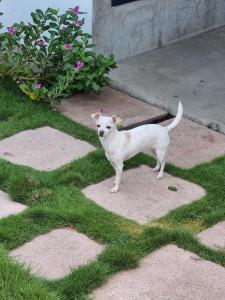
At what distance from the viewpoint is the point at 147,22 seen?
8297 millimetres

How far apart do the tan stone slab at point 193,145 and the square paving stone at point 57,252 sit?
1534 mm

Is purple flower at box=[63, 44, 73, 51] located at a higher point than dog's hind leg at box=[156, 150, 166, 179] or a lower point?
higher

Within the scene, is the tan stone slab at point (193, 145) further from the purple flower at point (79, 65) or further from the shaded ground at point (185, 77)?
the purple flower at point (79, 65)

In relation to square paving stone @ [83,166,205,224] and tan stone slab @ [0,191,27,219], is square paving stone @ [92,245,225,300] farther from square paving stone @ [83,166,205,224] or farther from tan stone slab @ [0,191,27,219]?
tan stone slab @ [0,191,27,219]

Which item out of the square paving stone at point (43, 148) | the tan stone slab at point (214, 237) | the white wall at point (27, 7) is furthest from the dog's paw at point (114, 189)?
the white wall at point (27, 7)

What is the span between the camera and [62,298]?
4.16 metres

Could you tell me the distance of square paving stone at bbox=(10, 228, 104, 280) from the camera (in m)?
4.45

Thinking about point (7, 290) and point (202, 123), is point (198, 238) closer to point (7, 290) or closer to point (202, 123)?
point (7, 290)

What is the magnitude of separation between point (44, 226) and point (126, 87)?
113 inches

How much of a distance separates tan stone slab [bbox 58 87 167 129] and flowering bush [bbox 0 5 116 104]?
0.13m

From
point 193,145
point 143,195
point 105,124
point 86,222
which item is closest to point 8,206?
point 86,222

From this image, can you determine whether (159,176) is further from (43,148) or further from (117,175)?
(43,148)

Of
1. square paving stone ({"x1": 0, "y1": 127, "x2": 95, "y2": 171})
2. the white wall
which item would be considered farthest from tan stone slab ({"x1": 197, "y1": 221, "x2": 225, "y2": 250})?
the white wall

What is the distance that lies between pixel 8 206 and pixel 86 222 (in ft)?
2.11
